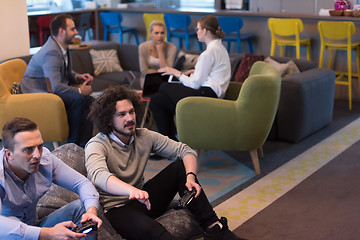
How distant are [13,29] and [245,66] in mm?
2369

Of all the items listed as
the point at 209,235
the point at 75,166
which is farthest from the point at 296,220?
the point at 75,166

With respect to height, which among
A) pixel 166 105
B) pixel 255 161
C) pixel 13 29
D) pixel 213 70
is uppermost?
pixel 13 29

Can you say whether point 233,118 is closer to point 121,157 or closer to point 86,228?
point 121,157

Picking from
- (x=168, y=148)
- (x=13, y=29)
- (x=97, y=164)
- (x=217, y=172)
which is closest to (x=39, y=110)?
(x=13, y=29)

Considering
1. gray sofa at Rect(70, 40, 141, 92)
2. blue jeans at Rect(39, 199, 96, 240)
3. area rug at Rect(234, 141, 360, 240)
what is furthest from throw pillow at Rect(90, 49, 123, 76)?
blue jeans at Rect(39, 199, 96, 240)

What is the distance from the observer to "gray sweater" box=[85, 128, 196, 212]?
2.68m

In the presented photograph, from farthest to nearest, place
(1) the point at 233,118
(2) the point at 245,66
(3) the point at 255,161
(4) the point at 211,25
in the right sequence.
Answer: (2) the point at 245,66 < (4) the point at 211,25 < (3) the point at 255,161 < (1) the point at 233,118

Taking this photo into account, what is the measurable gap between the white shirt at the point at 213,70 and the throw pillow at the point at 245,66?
1.05 m

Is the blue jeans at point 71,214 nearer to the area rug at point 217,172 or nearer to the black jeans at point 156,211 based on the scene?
the black jeans at point 156,211

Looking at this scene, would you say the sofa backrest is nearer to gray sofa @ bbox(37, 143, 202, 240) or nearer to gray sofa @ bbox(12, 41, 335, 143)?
gray sofa @ bbox(12, 41, 335, 143)

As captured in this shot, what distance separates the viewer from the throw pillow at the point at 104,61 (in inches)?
256

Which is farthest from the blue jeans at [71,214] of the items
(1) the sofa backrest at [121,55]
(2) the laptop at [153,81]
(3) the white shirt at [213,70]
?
(1) the sofa backrest at [121,55]

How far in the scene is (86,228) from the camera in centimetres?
223

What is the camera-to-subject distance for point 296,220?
A: 3.41m
